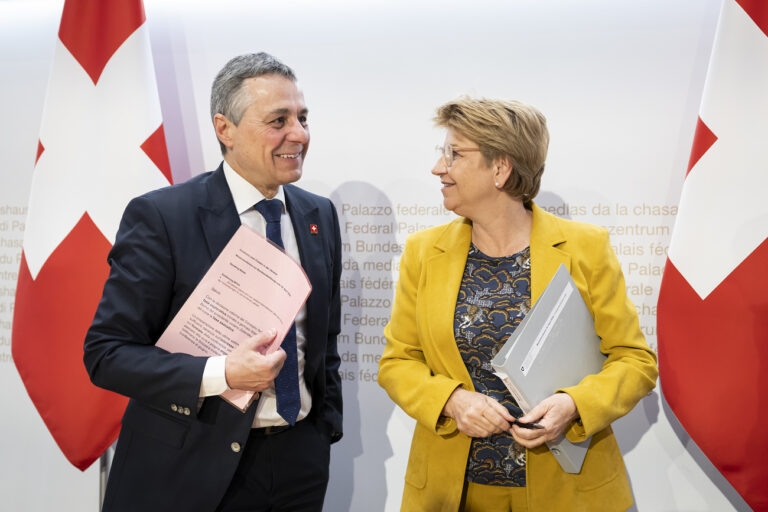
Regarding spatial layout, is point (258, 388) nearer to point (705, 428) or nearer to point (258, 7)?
point (705, 428)

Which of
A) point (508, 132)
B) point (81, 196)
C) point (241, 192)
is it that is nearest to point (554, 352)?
point (508, 132)

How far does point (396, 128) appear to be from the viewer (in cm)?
312

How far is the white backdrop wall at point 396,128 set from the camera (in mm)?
2875

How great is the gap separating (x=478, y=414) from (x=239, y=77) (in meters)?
1.19

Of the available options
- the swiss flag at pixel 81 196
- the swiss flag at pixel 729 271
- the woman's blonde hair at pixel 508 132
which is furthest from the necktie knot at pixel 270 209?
the swiss flag at pixel 729 271

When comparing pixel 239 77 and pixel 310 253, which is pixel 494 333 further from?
pixel 239 77

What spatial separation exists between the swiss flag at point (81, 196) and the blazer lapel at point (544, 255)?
67.3 inches

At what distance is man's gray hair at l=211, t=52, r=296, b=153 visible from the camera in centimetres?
197

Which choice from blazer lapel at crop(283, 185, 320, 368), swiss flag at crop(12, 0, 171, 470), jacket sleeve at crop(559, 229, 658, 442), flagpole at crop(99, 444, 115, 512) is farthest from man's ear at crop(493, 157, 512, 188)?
flagpole at crop(99, 444, 115, 512)

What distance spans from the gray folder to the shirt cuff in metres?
0.69

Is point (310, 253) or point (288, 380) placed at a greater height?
point (310, 253)

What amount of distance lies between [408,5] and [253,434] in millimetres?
2103

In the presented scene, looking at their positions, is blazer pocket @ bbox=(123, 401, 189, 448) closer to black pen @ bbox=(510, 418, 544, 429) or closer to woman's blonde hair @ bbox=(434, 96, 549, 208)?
black pen @ bbox=(510, 418, 544, 429)

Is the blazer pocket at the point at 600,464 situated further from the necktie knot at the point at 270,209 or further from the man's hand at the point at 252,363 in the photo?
the necktie knot at the point at 270,209
